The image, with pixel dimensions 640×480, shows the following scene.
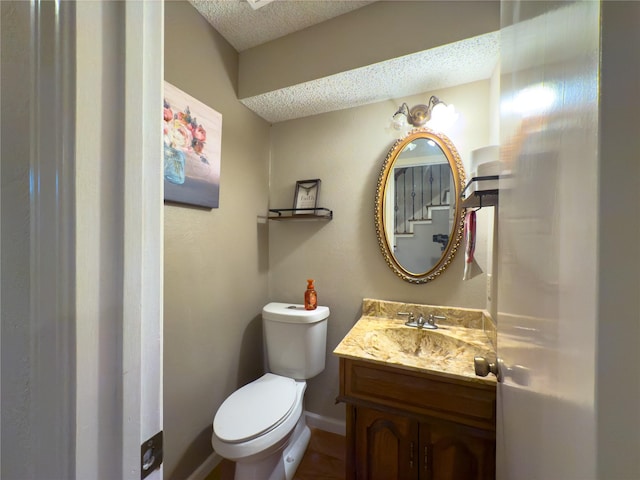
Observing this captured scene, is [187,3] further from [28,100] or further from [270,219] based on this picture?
[28,100]

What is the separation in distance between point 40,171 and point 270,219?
149cm

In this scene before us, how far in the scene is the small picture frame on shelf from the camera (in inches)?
66.8

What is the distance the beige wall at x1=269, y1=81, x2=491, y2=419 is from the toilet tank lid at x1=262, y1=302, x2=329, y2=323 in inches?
6.0

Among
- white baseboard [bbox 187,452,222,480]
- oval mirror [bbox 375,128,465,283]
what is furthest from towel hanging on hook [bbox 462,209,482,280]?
white baseboard [bbox 187,452,222,480]

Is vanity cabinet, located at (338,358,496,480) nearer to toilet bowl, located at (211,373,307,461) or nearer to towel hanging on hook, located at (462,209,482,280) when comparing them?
toilet bowl, located at (211,373,307,461)

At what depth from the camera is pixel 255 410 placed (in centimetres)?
118

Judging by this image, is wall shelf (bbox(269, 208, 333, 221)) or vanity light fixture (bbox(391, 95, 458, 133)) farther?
wall shelf (bbox(269, 208, 333, 221))

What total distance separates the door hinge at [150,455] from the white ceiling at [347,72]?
5.02ft

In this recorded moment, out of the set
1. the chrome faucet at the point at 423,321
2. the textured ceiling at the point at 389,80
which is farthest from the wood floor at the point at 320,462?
the textured ceiling at the point at 389,80

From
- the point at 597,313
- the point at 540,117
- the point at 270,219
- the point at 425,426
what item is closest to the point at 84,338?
the point at 597,313

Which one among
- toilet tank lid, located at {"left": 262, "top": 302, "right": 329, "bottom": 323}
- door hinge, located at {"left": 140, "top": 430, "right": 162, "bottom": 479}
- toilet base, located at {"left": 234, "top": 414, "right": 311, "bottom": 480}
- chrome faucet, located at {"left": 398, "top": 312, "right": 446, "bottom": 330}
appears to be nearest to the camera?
door hinge, located at {"left": 140, "top": 430, "right": 162, "bottom": 479}

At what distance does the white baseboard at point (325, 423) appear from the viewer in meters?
1.60

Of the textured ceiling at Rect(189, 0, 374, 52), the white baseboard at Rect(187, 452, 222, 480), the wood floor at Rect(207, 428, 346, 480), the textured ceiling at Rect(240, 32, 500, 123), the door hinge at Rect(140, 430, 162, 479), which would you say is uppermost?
the textured ceiling at Rect(189, 0, 374, 52)

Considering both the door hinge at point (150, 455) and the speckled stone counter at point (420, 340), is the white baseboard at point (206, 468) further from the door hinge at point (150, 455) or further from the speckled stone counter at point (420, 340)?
the door hinge at point (150, 455)
